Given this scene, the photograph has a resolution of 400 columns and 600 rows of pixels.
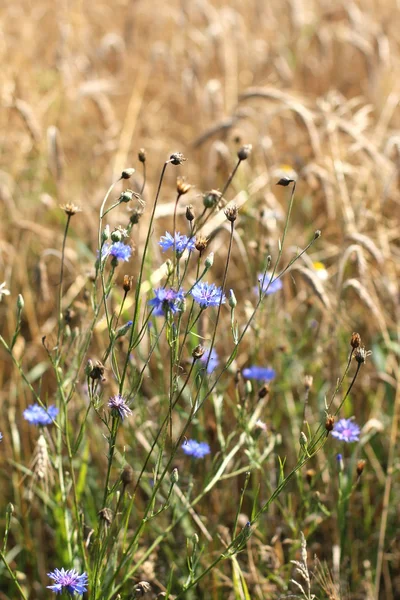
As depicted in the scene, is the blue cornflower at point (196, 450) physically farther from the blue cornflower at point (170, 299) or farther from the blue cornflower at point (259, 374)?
the blue cornflower at point (170, 299)

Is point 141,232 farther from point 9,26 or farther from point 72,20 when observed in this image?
point 9,26

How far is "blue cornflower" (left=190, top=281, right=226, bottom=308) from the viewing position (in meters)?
1.31

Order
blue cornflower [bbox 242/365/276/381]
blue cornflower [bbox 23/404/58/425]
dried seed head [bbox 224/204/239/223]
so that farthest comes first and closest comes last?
blue cornflower [bbox 242/365/276/381]
blue cornflower [bbox 23/404/58/425]
dried seed head [bbox 224/204/239/223]

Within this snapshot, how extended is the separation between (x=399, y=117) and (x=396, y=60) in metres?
0.55

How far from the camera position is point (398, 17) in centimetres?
495

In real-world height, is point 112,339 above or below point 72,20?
below

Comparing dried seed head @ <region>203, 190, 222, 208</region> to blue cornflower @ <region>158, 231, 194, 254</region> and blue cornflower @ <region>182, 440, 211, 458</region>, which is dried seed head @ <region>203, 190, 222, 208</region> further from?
blue cornflower @ <region>182, 440, 211, 458</region>

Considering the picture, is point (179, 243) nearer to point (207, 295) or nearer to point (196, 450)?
point (207, 295)

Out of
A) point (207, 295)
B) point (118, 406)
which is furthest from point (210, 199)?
point (118, 406)

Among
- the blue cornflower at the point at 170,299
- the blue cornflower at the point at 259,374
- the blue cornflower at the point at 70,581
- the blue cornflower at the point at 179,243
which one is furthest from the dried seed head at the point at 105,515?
the blue cornflower at the point at 259,374

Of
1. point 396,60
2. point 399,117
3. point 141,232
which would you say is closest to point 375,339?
point 141,232

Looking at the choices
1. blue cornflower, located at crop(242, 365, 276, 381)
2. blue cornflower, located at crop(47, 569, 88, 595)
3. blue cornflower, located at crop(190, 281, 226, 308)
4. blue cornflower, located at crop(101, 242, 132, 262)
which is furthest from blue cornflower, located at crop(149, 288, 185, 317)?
blue cornflower, located at crop(242, 365, 276, 381)

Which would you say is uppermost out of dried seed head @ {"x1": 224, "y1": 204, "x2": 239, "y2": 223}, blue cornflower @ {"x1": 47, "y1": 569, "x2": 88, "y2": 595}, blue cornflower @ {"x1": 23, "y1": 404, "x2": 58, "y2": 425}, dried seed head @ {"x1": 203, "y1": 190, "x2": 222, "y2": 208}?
dried seed head @ {"x1": 203, "y1": 190, "x2": 222, "y2": 208}

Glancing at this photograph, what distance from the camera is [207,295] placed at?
134 cm
